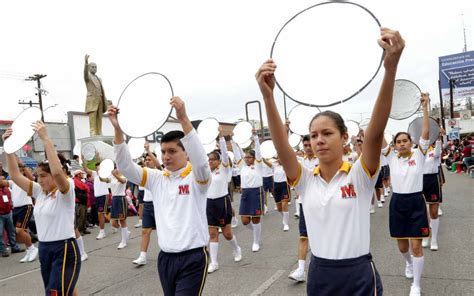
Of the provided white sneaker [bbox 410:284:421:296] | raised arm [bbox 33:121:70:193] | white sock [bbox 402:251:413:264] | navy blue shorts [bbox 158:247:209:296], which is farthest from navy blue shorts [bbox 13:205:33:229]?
white sneaker [bbox 410:284:421:296]

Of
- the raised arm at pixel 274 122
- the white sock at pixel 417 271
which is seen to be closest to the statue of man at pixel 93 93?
the white sock at pixel 417 271

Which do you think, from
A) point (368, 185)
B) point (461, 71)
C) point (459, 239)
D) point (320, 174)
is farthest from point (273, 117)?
point (461, 71)

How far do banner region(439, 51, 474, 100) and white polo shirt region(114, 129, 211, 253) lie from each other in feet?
110

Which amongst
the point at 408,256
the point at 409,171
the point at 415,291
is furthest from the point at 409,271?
the point at 409,171

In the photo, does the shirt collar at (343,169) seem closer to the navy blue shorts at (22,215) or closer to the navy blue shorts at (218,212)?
the navy blue shorts at (218,212)

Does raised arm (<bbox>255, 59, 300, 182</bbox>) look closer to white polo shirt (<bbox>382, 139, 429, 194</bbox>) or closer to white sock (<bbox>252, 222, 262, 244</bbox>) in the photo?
white polo shirt (<bbox>382, 139, 429, 194</bbox>)

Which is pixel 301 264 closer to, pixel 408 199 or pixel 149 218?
pixel 408 199

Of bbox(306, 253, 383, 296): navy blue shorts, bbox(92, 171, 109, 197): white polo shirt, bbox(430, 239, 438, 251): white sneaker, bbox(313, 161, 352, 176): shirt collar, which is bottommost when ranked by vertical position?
bbox(430, 239, 438, 251): white sneaker

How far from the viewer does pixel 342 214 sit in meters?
2.34

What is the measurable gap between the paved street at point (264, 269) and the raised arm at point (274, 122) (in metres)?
2.95

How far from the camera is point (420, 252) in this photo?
4711mm

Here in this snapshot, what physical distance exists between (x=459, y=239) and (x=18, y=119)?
729 cm

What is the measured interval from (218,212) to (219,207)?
89 millimetres

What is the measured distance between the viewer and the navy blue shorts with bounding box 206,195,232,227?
6.82 metres
